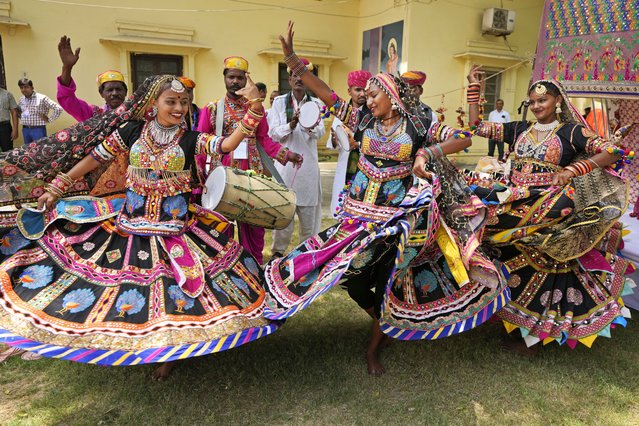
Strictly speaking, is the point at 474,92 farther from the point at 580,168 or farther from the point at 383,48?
the point at 383,48

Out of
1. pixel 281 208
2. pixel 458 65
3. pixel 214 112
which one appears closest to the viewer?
pixel 281 208

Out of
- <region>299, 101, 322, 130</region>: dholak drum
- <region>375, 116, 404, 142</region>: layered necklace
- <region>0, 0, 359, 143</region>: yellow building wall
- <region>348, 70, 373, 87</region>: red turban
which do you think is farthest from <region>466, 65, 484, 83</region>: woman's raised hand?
<region>0, 0, 359, 143</region>: yellow building wall

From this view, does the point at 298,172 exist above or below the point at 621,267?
above

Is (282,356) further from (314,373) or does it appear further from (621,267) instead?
(621,267)

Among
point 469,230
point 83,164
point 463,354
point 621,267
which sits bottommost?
point 463,354

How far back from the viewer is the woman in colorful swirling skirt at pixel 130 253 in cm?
257

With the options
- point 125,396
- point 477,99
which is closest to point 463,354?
point 477,99

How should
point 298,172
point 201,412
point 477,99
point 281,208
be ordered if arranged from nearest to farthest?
point 201,412, point 281,208, point 477,99, point 298,172

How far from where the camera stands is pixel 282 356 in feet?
11.4

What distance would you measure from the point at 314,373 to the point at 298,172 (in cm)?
248

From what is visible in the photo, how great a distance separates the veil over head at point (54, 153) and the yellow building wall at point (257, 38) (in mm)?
9251

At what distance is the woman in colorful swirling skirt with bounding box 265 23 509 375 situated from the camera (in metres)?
3.01

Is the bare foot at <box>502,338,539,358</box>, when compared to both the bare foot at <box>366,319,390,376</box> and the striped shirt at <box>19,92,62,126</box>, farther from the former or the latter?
the striped shirt at <box>19,92,62,126</box>

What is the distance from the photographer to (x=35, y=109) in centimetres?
915
